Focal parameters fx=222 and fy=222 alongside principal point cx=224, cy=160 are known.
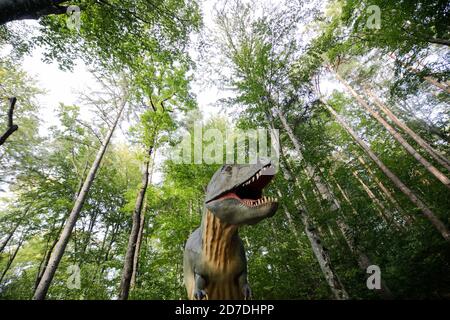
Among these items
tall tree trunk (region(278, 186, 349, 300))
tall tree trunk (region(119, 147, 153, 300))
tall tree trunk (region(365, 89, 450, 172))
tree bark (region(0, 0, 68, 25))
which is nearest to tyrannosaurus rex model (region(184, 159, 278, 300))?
tree bark (region(0, 0, 68, 25))

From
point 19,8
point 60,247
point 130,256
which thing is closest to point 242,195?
point 19,8

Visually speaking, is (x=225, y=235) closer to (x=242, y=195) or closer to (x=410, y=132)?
(x=242, y=195)

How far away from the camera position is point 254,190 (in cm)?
197

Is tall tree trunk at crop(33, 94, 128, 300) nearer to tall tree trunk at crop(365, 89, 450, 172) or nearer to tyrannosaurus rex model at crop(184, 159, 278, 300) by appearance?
tyrannosaurus rex model at crop(184, 159, 278, 300)

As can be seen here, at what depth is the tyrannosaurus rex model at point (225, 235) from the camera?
5.98 ft

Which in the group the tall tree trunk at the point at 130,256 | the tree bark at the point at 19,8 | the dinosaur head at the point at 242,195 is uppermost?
the tree bark at the point at 19,8

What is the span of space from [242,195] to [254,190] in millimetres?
115

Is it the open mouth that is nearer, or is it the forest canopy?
the open mouth

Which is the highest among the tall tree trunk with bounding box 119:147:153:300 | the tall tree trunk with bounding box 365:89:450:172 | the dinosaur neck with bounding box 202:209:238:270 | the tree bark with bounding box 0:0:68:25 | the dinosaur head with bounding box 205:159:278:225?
the tall tree trunk with bounding box 365:89:450:172

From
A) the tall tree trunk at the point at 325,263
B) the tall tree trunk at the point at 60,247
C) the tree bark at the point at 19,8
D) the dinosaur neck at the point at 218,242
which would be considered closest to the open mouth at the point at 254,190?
the dinosaur neck at the point at 218,242

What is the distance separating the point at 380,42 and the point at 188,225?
773cm

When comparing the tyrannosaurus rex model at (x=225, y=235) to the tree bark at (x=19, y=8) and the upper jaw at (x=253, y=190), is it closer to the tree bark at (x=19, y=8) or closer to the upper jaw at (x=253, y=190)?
the upper jaw at (x=253, y=190)

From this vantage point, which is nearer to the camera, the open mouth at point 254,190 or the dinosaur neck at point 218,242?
the open mouth at point 254,190

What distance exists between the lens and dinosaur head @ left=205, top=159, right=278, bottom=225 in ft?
5.60
